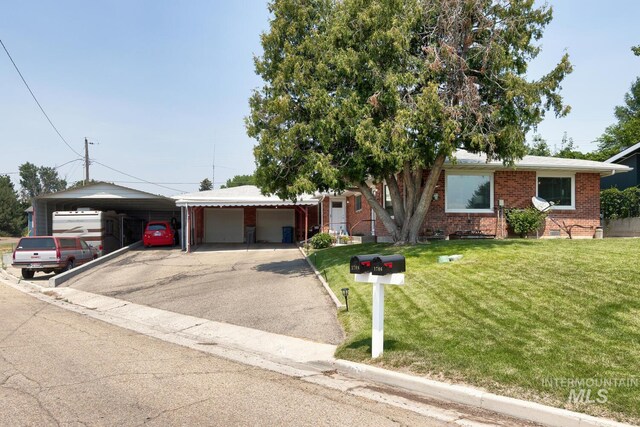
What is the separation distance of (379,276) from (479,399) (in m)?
2.06

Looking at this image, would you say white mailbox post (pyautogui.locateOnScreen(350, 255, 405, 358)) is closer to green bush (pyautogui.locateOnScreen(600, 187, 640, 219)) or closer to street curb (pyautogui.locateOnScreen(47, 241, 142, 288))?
street curb (pyautogui.locateOnScreen(47, 241, 142, 288))

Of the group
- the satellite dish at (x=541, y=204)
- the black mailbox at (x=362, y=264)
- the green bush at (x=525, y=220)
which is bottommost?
the black mailbox at (x=362, y=264)

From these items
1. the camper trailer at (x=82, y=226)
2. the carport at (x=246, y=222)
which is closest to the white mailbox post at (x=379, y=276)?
the camper trailer at (x=82, y=226)

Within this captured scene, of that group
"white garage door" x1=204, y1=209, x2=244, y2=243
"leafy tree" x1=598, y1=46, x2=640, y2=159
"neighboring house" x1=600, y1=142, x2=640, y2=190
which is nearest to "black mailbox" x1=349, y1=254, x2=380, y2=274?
"neighboring house" x1=600, y1=142, x2=640, y2=190

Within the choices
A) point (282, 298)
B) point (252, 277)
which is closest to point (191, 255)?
point (252, 277)

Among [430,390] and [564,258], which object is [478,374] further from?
[564,258]

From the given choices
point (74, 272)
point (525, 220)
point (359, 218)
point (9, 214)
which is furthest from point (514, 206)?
point (9, 214)

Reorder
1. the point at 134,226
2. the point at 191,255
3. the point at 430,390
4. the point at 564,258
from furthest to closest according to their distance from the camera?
the point at 134,226 < the point at 191,255 < the point at 564,258 < the point at 430,390

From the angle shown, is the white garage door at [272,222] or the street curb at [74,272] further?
the white garage door at [272,222]

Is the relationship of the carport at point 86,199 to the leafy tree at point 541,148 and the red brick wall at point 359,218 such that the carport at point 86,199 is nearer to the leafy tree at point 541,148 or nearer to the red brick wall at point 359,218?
the red brick wall at point 359,218

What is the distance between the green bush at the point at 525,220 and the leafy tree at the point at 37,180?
157 m

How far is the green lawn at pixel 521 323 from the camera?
512cm

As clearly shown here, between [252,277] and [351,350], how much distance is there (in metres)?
8.37

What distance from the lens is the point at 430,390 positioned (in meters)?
5.29
